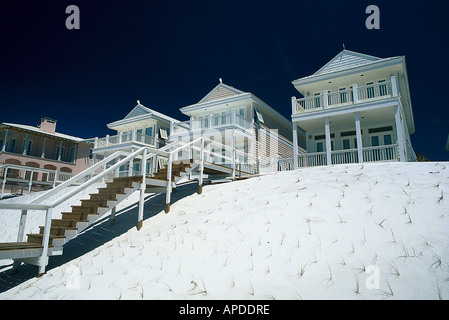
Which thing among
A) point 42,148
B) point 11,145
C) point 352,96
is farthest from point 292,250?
point 11,145

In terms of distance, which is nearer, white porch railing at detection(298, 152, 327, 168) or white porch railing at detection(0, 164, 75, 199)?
white porch railing at detection(298, 152, 327, 168)

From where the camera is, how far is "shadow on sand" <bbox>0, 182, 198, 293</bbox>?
6.09 m

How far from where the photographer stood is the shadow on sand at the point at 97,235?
609 cm

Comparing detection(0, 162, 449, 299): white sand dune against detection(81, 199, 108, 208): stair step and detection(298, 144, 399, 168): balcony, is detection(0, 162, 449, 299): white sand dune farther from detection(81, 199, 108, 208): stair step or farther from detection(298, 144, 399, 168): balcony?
detection(298, 144, 399, 168): balcony

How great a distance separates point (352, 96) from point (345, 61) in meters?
3.16

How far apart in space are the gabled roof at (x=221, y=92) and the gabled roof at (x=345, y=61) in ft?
22.5

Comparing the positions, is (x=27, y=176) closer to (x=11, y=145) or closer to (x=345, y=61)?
(x=11, y=145)

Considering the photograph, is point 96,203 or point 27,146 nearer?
point 96,203

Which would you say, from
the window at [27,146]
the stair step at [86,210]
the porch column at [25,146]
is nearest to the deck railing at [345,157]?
the stair step at [86,210]

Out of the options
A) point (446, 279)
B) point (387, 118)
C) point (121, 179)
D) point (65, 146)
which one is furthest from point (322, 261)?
point (65, 146)

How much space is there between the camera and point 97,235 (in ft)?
25.9

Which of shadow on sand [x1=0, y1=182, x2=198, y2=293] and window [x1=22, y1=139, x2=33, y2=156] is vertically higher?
window [x1=22, y1=139, x2=33, y2=156]

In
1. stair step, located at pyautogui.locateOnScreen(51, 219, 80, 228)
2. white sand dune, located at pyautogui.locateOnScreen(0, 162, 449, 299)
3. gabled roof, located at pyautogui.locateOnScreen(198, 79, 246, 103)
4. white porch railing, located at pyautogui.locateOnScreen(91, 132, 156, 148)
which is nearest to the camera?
white sand dune, located at pyautogui.locateOnScreen(0, 162, 449, 299)

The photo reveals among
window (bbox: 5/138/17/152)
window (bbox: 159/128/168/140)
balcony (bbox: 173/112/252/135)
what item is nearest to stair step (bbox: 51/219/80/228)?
balcony (bbox: 173/112/252/135)
